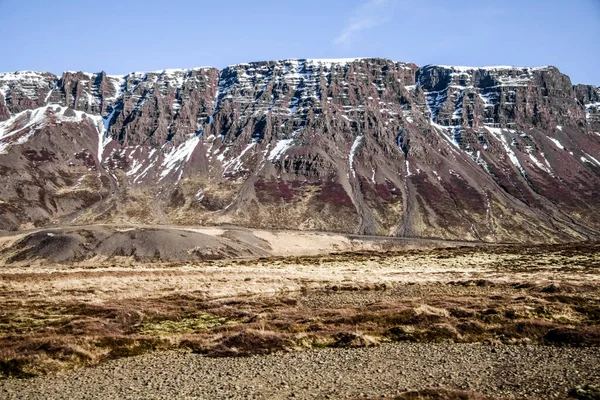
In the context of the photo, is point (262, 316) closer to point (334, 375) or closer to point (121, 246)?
point (334, 375)

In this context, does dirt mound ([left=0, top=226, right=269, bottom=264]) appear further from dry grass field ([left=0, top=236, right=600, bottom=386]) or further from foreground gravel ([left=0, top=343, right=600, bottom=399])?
foreground gravel ([left=0, top=343, right=600, bottom=399])

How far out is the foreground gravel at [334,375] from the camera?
15.8 metres

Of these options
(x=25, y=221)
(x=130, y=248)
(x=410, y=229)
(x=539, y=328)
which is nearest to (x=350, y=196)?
(x=410, y=229)

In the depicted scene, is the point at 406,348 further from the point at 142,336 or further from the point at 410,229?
the point at 410,229

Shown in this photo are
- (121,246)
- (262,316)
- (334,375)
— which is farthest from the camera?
(121,246)

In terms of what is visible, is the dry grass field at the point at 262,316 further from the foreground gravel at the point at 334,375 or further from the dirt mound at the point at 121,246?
the dirt mound at the point at 121,246

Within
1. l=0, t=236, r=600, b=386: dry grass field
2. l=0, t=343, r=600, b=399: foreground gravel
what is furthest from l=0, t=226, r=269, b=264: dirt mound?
l=0, t=343, r=600, b=399: foreground gravel

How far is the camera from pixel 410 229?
16712 centimetres

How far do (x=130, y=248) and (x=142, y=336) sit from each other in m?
88.5

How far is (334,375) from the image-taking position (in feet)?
57.9

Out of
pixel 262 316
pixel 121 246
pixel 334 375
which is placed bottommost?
pixel 121 246

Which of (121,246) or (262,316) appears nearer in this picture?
(262,316)

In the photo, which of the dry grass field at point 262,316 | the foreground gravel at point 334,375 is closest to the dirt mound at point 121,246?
the dry grass field at point 262,316

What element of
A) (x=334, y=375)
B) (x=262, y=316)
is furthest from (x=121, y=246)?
(x=334, y=375)
